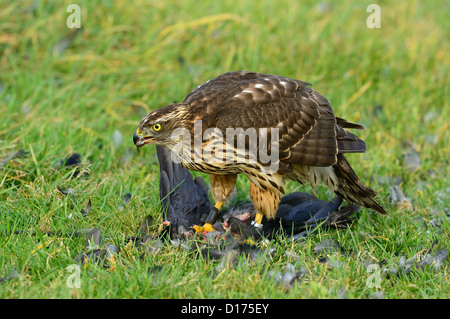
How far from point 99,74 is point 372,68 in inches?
137

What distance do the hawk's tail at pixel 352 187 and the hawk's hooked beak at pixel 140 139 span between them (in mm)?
1566

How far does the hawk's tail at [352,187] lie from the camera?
527cm

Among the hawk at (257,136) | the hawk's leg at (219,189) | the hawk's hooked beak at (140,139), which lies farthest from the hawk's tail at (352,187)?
the hawk's hooked beak at (140,139)

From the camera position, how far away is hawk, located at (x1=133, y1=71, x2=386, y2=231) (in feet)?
15.7

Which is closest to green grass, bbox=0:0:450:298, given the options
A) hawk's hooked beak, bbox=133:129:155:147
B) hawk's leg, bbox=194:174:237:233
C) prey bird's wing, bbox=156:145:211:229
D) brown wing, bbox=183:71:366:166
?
prey bird's wing, bbox=156:145:211:229

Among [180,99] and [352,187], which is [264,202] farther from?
[180,99]

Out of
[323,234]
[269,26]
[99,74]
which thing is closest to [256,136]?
[323,234]

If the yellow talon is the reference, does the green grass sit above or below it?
above

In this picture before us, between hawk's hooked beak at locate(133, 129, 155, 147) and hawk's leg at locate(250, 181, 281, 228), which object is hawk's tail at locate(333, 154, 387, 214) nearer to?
hawk's leg at locate(250, 181, 281, 228)

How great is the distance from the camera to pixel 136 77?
7590 mm

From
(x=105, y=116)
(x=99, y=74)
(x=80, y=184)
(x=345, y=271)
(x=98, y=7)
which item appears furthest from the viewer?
(x=98, y=7)

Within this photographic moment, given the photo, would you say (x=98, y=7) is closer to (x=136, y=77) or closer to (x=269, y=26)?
(x=136, y=77)

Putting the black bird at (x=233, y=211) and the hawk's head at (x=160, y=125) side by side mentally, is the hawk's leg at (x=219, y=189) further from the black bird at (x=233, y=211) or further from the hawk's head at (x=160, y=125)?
the hawk's head at (x=160, y=125)

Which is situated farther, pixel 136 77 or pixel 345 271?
pixel 136 77
